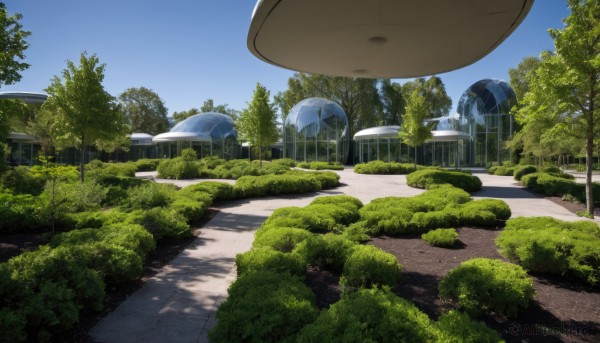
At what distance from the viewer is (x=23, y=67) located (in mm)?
7766

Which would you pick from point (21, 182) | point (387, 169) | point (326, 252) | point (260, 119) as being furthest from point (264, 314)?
point (387, 169)

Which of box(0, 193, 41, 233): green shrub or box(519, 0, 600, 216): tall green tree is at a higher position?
box(519, 0, 600, 216): tall green tree

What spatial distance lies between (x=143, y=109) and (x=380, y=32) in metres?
55.8

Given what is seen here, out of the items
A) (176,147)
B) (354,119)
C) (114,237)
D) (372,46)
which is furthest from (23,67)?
(354,119)

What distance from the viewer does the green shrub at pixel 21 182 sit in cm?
1248

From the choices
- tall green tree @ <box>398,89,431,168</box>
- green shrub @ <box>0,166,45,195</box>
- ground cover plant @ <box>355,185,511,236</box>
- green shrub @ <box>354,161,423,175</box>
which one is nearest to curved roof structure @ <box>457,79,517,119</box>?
tall green tree @ <box>398,89,431,168</box>

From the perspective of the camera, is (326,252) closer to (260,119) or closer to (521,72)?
(260,119)

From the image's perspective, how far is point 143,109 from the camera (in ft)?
179

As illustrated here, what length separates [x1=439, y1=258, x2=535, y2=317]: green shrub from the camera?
340cm

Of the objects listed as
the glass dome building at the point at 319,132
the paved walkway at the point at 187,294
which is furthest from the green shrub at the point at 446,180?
the glass dome building at the point at 319,132

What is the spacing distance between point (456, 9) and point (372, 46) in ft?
5.16

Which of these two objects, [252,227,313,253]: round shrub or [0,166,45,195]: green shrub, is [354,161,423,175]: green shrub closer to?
[0,166,45,195]: green shrub

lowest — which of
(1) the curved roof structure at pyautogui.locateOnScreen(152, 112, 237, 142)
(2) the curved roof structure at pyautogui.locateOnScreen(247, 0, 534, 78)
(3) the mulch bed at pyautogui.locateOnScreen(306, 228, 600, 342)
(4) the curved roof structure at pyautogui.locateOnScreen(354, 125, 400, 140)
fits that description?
(3) the mulch bed at pyautogui.locateOnScreen(306, 228, 600, 342)

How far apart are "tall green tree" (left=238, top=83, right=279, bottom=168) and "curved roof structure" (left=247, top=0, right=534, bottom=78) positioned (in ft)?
52.9
